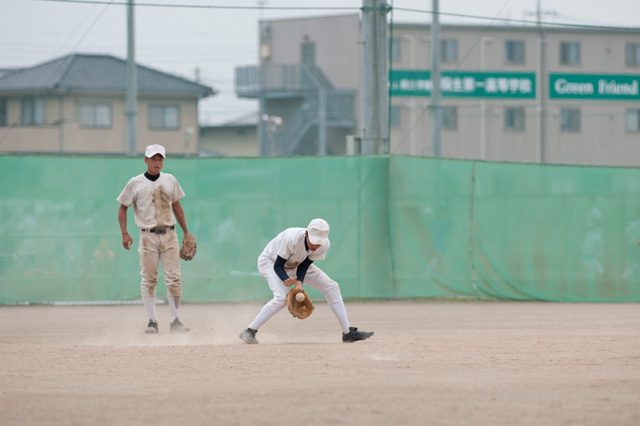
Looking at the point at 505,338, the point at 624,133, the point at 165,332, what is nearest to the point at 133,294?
the point at 165,332

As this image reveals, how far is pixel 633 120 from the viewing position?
35781mm

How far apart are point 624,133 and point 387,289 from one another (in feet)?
76.3

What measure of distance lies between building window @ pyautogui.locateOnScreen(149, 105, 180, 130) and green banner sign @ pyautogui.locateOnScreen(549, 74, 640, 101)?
1345cm

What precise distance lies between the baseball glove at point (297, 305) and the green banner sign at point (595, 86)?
12.6 metres

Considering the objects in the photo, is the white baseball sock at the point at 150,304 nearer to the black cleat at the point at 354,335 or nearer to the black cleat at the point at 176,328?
the black cleat at the point at 176,328

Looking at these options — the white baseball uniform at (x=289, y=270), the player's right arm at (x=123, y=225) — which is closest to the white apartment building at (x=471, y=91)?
the player's right arm at (x=123, y=225)

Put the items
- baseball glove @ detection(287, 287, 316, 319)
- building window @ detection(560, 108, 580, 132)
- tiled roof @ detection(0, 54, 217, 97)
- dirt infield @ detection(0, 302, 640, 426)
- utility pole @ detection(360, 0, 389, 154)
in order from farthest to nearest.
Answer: building window @ detection(560, 108, 580, 132)
tiled roof @ detection(0, 54, 217, 97)
utility pole @ detection(360, 0, 389, 154)
baseball glove @ detection(287, 287, 316, 319)
dirt infield @ detection(0, 302, 640, 426)

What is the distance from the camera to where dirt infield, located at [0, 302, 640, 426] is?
5.44 metres

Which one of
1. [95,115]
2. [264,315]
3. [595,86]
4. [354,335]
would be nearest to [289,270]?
[264,315]

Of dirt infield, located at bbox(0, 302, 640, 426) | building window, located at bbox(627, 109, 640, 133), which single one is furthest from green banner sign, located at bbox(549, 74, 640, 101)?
building window, located at bbox(627, 109, 640, 133)

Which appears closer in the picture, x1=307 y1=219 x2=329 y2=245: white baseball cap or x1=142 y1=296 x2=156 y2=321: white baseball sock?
x1=307 y1=219 x2=329 y2=245: white baseball cap

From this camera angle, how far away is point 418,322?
10664 millimetres

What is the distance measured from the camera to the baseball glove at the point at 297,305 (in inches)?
314

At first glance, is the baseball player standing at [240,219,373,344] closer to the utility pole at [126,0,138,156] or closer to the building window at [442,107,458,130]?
the utility pole at [126,0,138,156]
